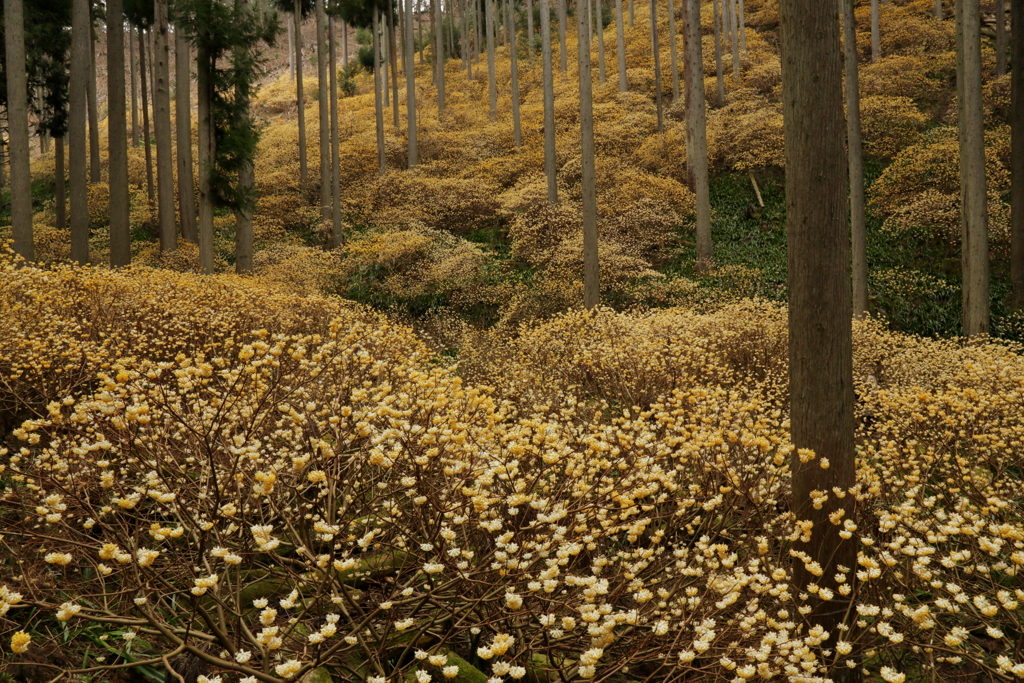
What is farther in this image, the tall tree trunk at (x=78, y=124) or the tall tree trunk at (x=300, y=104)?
the tall tree trunk at (x=300, y=104)

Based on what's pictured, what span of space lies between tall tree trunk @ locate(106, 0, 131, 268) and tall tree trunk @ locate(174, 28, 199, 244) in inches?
93.6

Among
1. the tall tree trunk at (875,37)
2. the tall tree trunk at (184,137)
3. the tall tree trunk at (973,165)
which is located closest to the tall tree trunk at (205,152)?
the tall tree trunk at (184,137)

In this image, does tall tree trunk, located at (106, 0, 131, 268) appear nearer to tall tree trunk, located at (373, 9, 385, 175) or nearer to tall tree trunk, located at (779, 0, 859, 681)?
tall tree trunk, located at (373, 9, 385, 175)

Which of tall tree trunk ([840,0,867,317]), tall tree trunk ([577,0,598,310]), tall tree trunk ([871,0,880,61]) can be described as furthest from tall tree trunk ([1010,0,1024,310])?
tall tree trunk ([871,0,880,61])

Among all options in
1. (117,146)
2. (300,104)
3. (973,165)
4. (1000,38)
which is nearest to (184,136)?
(117,146)

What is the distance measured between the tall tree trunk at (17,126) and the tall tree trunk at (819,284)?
35.5 ft

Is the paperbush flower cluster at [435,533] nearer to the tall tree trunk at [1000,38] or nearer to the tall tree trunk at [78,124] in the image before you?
the tall tree trunk at [78,124]

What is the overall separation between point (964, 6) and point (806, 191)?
984 centimetres

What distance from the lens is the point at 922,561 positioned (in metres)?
2.23

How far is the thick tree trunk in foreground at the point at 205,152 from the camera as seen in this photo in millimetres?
11398

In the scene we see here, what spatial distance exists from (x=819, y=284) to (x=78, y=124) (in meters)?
12.2

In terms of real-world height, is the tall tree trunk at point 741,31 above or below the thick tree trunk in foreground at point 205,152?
above

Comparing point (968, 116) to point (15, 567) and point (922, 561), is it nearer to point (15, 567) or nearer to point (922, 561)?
point (922, 561)

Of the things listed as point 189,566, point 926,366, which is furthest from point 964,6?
point 189,566
